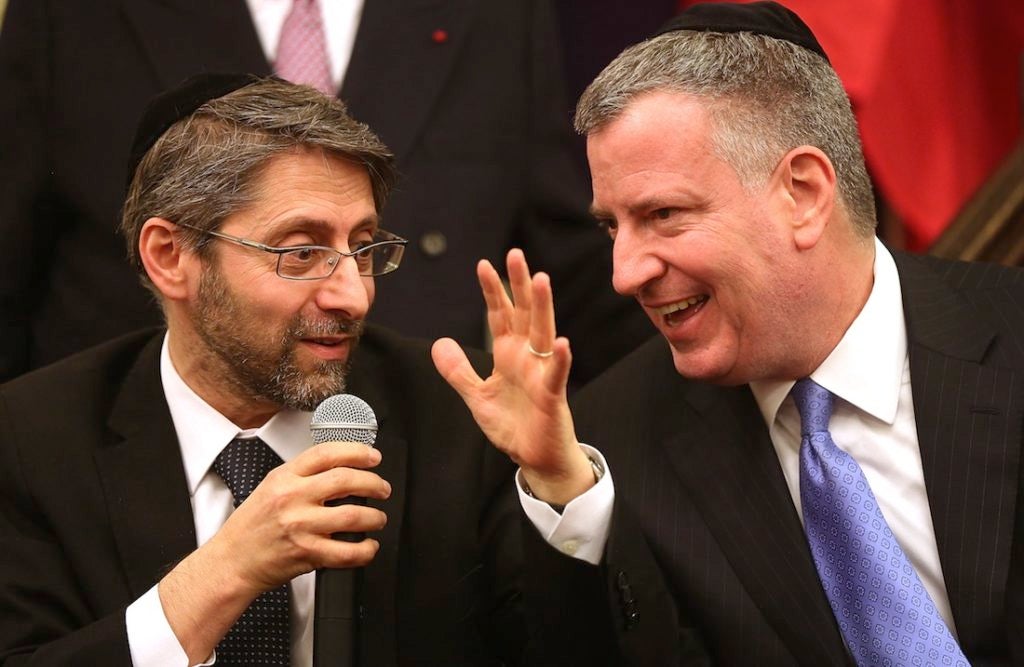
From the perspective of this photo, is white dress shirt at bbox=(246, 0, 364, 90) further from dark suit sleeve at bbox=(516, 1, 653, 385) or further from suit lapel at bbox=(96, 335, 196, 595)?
suit lapel at bbox=(96, 335, 196, 595)

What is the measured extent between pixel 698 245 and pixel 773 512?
20.6 inches

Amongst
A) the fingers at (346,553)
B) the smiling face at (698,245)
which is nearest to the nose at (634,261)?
the smiling face at (698,245)

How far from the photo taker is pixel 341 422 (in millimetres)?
2607

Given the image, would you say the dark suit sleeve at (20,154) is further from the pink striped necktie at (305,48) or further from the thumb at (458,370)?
the thumb at (458,370)

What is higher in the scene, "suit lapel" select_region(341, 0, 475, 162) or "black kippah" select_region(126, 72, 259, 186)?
"black kippah" select_region(126, 72, 259, 186)

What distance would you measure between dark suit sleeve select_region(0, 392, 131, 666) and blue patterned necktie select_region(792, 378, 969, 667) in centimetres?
127

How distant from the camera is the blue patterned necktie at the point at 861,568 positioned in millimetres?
2738

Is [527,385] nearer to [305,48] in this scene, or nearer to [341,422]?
[341,422]

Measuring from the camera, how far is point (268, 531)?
8.61 feet

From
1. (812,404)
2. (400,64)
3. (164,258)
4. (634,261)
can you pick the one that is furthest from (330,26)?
(812,404)

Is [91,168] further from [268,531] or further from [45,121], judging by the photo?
[268,531]

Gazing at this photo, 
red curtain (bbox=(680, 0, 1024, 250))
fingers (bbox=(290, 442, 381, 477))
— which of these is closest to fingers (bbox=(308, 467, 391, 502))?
fingers (bbox=(290, 442, 381, 477))

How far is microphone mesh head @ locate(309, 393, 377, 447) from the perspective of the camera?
2.61m

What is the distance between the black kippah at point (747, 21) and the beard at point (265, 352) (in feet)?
2.91
